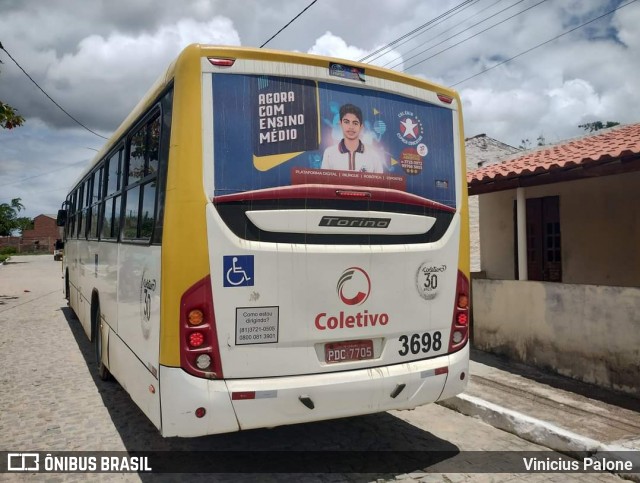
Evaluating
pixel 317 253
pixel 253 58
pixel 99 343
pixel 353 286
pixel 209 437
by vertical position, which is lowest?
pixel 209 437

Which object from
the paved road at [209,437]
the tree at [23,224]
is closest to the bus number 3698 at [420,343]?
the paved road at [209,437]

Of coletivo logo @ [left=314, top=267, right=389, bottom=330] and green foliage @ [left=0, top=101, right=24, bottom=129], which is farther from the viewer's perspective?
green foliage @ [left=0, top=101, right=24, bottom=129]

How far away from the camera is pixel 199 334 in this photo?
3.38 m

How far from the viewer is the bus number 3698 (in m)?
4.07

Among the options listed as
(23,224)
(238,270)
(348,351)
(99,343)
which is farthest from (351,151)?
(23,224)

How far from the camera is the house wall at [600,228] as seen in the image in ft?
29.4

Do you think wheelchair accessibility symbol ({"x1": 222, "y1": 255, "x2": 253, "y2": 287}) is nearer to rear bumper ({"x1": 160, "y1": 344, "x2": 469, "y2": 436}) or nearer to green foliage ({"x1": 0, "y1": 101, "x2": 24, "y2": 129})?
rear bumper ({"x1": 160, "y1": 344, "x2": 469, "y2": 436})

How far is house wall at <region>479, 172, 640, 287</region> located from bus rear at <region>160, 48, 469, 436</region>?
20.0 feet

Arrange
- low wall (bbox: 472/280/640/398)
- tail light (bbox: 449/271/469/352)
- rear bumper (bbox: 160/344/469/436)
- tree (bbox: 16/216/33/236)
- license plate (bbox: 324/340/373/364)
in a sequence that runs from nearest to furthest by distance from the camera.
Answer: rear bumper (bbox: 160/344/469/436), license plate (bbox: 324/340/373/364), tail light (bbox: 449/271/469/352), low wall (bbox: 472/280/640/398), tree (bbox: 16/216/33/236)

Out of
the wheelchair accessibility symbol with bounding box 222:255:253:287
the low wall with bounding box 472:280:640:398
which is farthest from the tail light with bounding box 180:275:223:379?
the low wall with bounding box 472:280:640:398

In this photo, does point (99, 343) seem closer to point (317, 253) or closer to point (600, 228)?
point (317, 253)

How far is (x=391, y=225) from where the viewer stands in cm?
403

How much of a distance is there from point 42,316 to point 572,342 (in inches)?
452

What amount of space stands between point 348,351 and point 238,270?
104 centimetres
